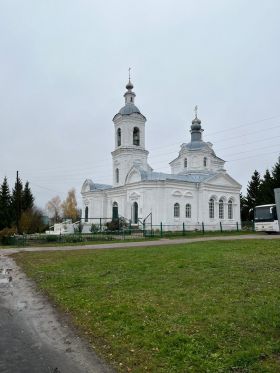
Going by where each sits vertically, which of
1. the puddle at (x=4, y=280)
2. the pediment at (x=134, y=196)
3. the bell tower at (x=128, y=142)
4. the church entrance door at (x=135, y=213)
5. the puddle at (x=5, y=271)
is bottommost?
the puddle at (x=4, y=280)

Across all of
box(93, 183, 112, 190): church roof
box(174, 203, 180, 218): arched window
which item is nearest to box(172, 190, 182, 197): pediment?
box(174, 203, 180, 218): arched window

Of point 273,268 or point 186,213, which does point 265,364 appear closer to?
point 273,268

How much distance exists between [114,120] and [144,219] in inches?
539

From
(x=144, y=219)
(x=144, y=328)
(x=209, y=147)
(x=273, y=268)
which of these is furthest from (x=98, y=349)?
(x=209, y=147)

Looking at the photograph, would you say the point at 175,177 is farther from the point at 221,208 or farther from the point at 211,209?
the point at 221,208

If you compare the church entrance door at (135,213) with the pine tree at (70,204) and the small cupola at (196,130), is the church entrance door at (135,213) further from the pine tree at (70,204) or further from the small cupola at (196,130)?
the pine tree at (70,204)

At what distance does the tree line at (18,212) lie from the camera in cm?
4325

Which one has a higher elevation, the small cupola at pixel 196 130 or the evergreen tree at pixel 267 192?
the small cupola at pixel 196 130

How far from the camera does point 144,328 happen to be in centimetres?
584

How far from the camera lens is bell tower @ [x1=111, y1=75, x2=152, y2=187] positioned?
142 ft

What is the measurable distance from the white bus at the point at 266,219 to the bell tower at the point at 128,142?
47.8 ft

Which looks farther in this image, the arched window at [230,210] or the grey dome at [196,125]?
the grey dome at [196,125]

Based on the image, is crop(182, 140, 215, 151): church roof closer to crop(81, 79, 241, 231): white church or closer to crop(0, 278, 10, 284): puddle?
crop(81, 79, 241, 231): white church

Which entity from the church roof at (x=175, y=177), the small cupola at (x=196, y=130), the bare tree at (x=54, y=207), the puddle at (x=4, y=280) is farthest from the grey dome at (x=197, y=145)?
the bare tree at (x=54, y=207)
